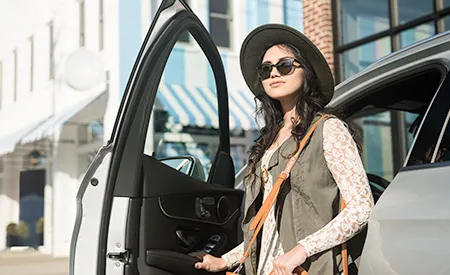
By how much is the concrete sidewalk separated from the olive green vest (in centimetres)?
827

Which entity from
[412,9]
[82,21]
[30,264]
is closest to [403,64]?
[412,9]

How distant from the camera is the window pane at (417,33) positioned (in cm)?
784

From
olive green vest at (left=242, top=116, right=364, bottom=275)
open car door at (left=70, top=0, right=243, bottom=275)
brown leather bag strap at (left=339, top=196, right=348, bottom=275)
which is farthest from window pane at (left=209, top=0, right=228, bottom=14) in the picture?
brown leather bag strap at (left=339, top=196, right=348, bottom=275)

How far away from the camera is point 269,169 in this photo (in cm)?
213

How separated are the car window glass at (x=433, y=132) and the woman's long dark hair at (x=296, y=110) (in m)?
0.31

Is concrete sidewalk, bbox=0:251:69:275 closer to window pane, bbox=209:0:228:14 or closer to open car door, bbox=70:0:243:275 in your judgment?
window pane, bbox=209:0:228:14

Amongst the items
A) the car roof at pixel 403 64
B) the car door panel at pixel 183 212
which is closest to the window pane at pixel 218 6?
the car roof at pixel 403 64

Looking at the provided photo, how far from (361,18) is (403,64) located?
274 inches

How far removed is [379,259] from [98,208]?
912mm

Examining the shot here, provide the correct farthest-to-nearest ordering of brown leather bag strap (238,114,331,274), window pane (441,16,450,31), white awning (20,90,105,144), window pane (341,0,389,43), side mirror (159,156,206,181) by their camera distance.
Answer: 1. white awning (20,90,105,144)
2. window pane (341,0,389,43)
3. window pane (441,16,450,31)
4. side mirror (159,156,206,181)
5. brown leather bag strap (238,114,331,274)

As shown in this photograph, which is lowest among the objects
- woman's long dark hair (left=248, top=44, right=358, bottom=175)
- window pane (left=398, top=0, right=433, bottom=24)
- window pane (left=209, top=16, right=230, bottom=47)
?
woman's long dark hair (left=248, top=44, right=358, bottom=175)

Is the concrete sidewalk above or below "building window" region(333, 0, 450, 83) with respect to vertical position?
below

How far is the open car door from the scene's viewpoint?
2.04 m

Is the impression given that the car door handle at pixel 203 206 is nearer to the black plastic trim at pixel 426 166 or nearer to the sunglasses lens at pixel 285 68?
the sunglasses lens at pixel 285 68
